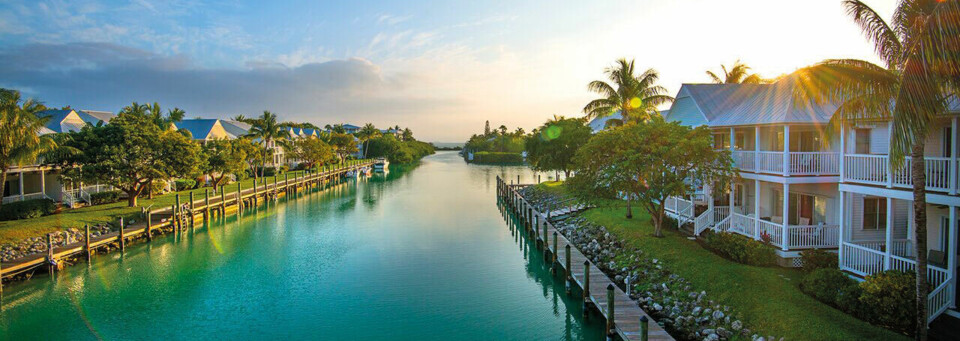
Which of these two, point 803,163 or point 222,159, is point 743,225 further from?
point 222,159

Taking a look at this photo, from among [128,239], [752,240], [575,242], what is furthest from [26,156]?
[752,240]

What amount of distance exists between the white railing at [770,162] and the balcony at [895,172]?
2681 millimetres

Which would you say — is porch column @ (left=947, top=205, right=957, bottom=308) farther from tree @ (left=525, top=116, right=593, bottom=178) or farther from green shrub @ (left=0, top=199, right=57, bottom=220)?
green shrub @ (left=0, top=199, right=57, bottom=220)

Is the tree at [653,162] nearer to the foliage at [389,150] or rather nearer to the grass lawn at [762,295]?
the grass lawn at [762,295]

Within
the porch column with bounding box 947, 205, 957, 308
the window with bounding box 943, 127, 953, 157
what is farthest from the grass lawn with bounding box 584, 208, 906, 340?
A: the window with bounding box 943, 127, 953, 157

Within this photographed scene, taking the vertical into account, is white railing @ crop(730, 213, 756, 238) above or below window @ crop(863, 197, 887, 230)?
below

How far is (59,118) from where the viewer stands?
37.8m

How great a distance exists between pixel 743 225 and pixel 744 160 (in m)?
2.58

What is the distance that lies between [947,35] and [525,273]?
1725 centimetres

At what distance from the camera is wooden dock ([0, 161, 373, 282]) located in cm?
2080

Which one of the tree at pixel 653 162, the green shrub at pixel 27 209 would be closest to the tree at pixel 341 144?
the green shrub at pixel 27 209

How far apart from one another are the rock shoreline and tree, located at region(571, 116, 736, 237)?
7.90 feet

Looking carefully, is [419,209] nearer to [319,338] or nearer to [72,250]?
[72,250]

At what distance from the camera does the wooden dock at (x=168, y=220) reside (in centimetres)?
2080
